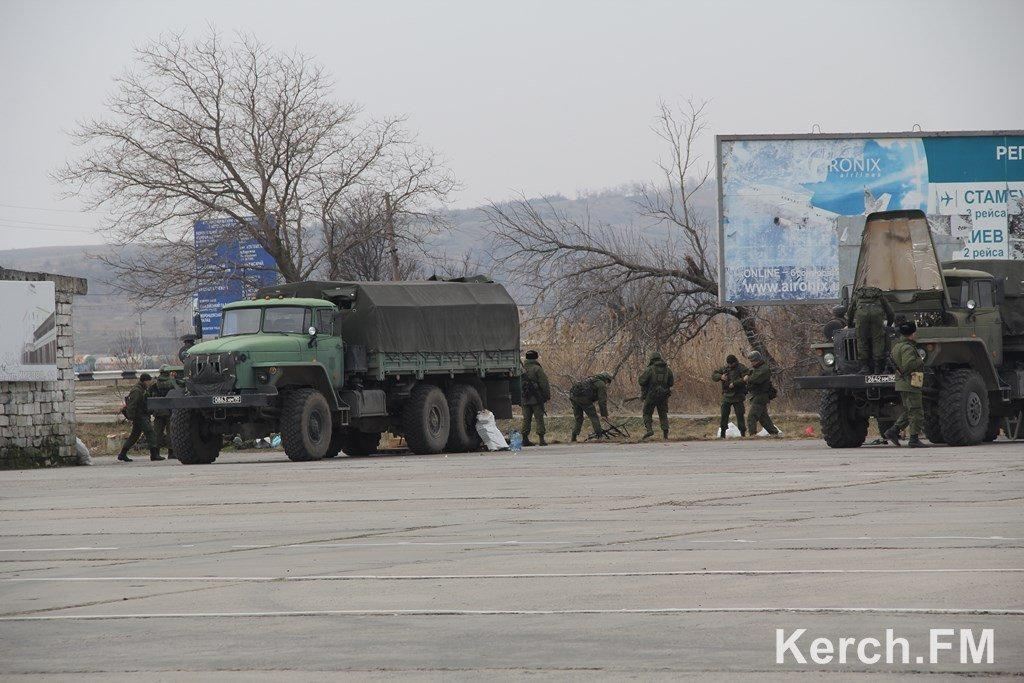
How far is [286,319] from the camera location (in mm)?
27438

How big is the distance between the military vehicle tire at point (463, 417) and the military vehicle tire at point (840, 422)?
7.13 metres

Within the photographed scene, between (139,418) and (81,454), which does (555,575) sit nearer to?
(81,454)

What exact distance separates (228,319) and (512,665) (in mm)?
20915

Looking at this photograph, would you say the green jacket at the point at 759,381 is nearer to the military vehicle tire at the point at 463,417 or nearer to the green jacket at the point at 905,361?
the military vehicle tire at the point at 463,417

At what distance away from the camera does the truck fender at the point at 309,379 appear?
26781 mm

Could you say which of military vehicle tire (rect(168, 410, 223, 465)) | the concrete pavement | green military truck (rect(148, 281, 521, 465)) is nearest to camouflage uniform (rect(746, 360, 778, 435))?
green military truck (rect(148, 281, 521, 465))

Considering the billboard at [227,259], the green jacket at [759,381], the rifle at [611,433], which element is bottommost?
the rifle at [611,433]

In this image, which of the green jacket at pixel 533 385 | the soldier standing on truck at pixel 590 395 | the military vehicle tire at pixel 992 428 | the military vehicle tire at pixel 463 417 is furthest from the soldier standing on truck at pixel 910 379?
the green jacket at pixel 533 385

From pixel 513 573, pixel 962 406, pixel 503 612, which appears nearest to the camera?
pixel 503 612

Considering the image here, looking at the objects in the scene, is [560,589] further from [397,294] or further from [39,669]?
[397,294]

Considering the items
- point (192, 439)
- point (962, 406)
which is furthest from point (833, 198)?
point (192, 439)

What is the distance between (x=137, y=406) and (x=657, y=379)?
32.4 ft

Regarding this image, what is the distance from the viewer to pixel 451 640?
7.97m

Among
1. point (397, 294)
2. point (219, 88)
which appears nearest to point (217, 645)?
point (397, 294)
